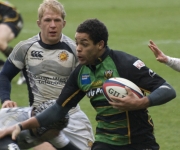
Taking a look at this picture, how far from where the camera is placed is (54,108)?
6.49 metres

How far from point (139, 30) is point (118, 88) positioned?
13.1 metres

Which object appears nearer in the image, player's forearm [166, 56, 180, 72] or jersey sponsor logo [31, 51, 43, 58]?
player's forearm [166, 56, 180, 72]

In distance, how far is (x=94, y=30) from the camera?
20.4 feet

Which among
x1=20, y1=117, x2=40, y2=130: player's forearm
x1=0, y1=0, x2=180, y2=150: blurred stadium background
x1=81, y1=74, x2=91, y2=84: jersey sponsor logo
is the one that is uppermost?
x1=81, y1=74, x2=91, y2=84: jersey sponsor logo

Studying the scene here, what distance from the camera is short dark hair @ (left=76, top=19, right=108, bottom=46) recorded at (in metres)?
6.22

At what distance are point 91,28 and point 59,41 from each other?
1.46 m

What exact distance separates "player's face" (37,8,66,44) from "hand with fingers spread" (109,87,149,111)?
71.4 inches

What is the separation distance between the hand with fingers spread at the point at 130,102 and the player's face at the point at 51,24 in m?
1.81

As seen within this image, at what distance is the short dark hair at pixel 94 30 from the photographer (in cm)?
622

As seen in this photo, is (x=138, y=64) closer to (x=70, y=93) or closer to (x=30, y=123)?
(x=70, y=93)

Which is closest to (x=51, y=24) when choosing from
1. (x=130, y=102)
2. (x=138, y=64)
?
(x=138, y=64)

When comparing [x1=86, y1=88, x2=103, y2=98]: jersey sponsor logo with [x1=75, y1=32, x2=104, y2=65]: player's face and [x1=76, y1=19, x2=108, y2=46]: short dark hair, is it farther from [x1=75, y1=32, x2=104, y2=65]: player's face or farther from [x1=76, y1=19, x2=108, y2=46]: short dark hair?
[x1=76, y1=19, x2=108, y2=46]: short dark hair

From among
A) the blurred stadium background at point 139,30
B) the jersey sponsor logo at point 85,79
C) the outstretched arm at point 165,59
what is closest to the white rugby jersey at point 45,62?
the outstretched arm at point 165,59

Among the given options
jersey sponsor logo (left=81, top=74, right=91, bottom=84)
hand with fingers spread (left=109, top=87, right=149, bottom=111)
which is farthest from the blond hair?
hand with fingers spread (left=109, top=87, right=149, bottom=111)
